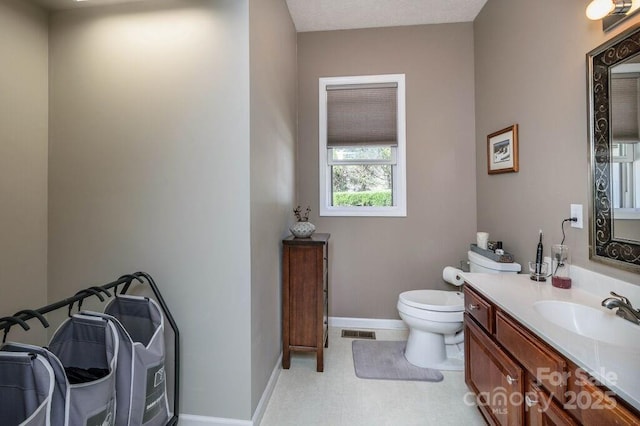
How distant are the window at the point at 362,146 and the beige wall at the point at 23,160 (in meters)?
2.06

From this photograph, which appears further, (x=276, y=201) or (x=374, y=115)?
(x=374, y=115)

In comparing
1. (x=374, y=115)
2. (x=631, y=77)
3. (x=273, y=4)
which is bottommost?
(x=631, y=77)

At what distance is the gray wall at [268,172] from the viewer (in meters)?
1.62

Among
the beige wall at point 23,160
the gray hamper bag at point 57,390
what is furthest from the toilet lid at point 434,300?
the beige wall at point 23,160

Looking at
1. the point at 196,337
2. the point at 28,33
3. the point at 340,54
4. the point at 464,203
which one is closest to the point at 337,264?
the point at 464,203

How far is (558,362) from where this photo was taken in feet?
3.14

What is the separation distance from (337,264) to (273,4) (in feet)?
7.34

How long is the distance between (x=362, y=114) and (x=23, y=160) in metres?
2.54

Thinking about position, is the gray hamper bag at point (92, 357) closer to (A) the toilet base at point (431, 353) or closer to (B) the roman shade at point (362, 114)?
(A) the toilet base at point (431, 353)

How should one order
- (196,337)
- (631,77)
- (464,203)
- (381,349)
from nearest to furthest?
(631,77) → (196,337) → (381,349) → (464,203)

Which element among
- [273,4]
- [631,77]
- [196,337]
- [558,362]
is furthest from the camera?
[273,4]

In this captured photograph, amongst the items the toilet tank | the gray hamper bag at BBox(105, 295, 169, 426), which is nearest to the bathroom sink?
the toilet tank

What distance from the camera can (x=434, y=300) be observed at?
7.72 feet

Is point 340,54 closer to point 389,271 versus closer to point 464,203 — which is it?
point 464,203
